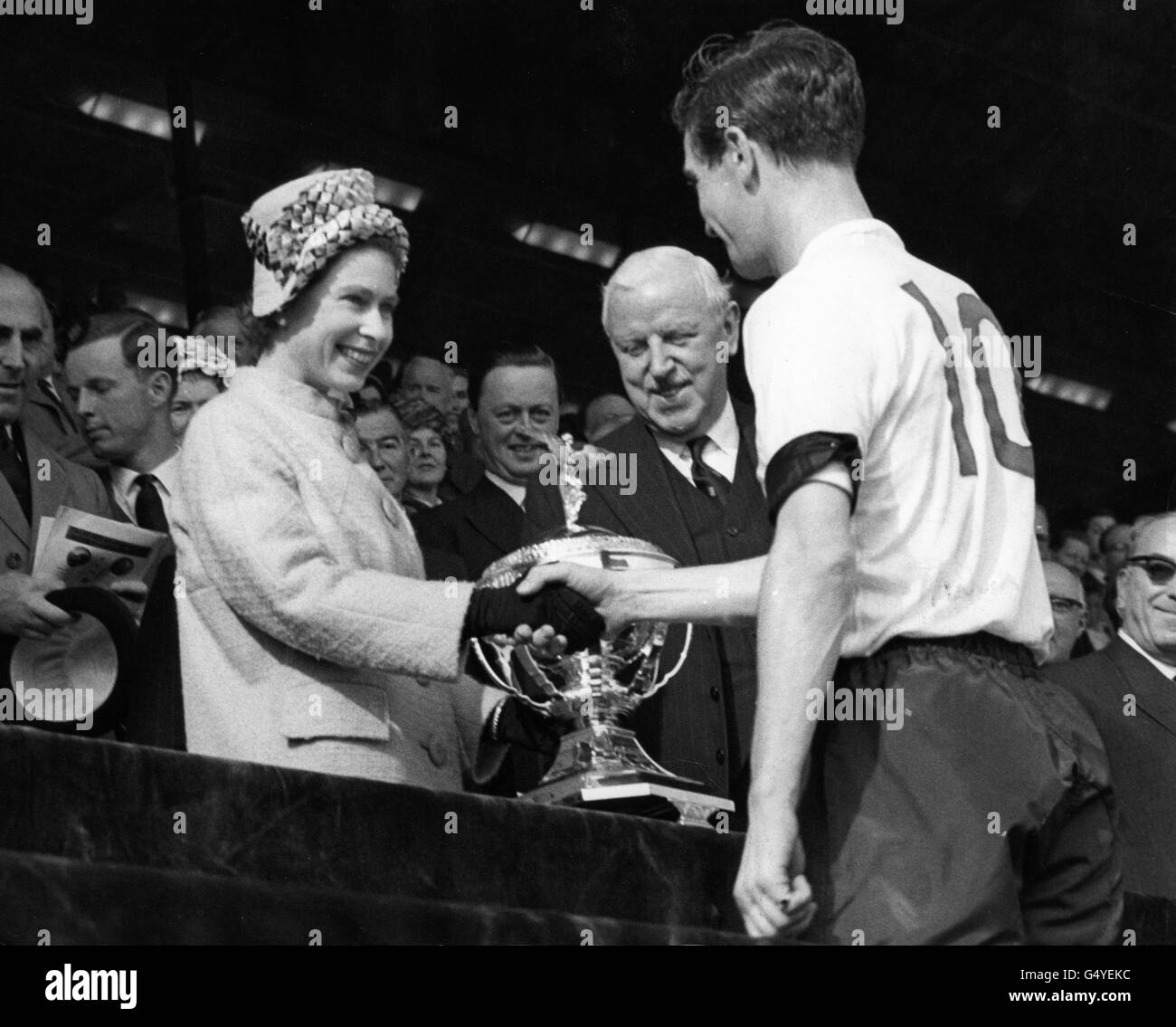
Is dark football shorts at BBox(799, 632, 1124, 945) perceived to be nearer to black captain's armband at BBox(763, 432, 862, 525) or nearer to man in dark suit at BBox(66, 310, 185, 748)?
black captain's armband at BBox(763, 432, 862, 525)

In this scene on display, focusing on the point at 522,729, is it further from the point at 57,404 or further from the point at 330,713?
the point at 57,404

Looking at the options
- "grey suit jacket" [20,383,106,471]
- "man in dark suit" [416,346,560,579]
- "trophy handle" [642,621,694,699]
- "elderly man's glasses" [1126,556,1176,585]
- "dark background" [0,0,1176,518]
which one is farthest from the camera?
"dark background" [0,0,1176,518]

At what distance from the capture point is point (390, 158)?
242 inches

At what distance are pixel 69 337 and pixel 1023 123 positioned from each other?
126 inches

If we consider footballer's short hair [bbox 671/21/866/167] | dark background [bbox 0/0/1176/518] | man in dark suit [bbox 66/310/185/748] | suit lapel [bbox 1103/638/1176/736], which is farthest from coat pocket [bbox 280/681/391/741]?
dark background [bbox 0/0/1176/518]

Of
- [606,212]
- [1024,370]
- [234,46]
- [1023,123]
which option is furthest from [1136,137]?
[234,46]

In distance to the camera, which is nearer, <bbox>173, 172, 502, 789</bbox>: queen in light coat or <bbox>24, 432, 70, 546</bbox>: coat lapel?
<bbox>173, 172, 502, 789</bbox>: queen in light coat

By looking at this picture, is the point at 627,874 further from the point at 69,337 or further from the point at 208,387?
the point at 69,337

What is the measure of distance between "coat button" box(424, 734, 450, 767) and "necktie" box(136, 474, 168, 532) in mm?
1215

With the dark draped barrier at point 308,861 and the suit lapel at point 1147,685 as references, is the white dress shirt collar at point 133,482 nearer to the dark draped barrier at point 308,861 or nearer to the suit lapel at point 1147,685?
the dark draped barrier at point 308,861

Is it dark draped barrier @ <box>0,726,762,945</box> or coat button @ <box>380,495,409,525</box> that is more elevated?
coat button @ <box>380,495,409,525</box>

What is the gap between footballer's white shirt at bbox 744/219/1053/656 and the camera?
2.17m

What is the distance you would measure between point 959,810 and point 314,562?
1037 millimetres

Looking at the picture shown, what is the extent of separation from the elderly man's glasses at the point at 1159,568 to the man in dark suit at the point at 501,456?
1.33m
